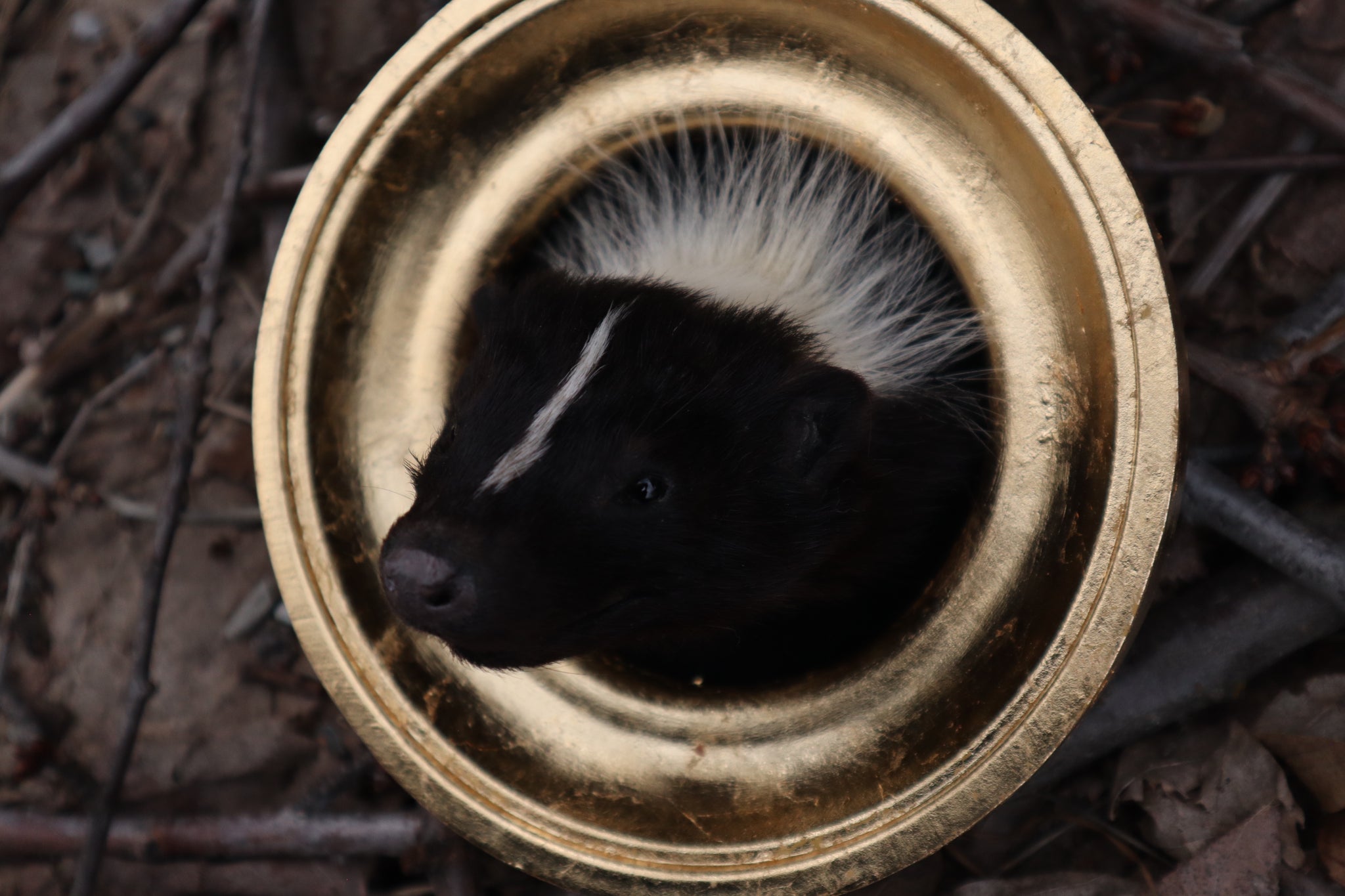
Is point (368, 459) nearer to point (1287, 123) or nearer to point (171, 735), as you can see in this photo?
point (171, 735)

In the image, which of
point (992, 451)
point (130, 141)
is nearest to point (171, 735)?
point (130, 141)

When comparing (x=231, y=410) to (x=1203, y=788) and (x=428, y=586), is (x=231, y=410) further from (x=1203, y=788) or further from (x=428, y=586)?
(x=1203, y=788)

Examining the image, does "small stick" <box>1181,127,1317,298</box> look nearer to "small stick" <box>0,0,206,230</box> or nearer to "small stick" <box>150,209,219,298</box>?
"small stick" <box>150,209,219,298</box>

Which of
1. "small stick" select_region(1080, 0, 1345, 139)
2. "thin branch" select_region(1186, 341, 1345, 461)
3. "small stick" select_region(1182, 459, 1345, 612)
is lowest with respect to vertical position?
"small stick" select_region(1182, 459, 1345, 612)

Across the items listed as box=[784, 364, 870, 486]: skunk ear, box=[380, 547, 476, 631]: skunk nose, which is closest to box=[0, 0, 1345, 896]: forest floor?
box=[784, 364, 870, 486]: skunk ear

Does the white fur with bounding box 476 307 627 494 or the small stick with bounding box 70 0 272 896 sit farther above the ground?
the white fur with bounding box 476 307 627 494

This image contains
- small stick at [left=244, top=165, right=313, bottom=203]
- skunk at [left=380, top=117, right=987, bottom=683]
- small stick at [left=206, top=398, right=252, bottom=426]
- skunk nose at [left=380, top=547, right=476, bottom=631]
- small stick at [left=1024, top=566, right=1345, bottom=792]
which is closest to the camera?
skunk nose at [left=380, top=547, right=476, bottom=631]

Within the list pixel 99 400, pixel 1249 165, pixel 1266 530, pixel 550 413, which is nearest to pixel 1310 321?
pixel 1249 165
